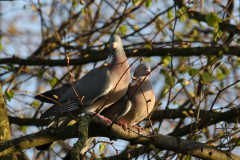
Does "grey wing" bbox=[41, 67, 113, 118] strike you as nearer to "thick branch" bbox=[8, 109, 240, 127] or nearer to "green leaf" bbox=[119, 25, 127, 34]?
"thick branch" bbox=[8, 109, 240, 127]

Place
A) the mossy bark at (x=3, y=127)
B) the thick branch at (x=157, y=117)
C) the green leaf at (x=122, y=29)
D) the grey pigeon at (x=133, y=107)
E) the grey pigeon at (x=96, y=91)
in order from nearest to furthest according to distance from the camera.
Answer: the mossy bark at (x=3, y=127)
the grey pigeon at (x=96, y=91)
the grey pigeon at (x=133, y=107)
the thick branch at (x=157, y=117)
the green leaf at (x=122, y=29)

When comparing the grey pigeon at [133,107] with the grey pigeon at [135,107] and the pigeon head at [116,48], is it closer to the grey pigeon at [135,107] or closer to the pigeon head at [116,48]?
the grey pigeon at [135,107]

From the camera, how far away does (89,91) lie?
355 centimetres

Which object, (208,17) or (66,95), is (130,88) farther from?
(208,17)

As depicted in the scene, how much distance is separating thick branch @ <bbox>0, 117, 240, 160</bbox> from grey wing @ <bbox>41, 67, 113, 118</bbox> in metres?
0.64

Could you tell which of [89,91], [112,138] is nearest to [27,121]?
[89,91]

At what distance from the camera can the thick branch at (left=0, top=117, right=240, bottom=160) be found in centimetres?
247

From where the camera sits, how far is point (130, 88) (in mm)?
3809

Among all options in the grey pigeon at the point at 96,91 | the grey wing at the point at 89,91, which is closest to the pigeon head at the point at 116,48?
the grey pigeon at the point at 96,91

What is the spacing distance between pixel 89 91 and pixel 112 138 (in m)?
0.80

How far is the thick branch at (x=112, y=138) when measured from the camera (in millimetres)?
2467

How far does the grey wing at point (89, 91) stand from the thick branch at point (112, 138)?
0.64 metres

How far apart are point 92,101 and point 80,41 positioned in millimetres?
2921

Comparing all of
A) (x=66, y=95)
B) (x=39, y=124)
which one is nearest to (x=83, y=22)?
(x=39, y=124)
